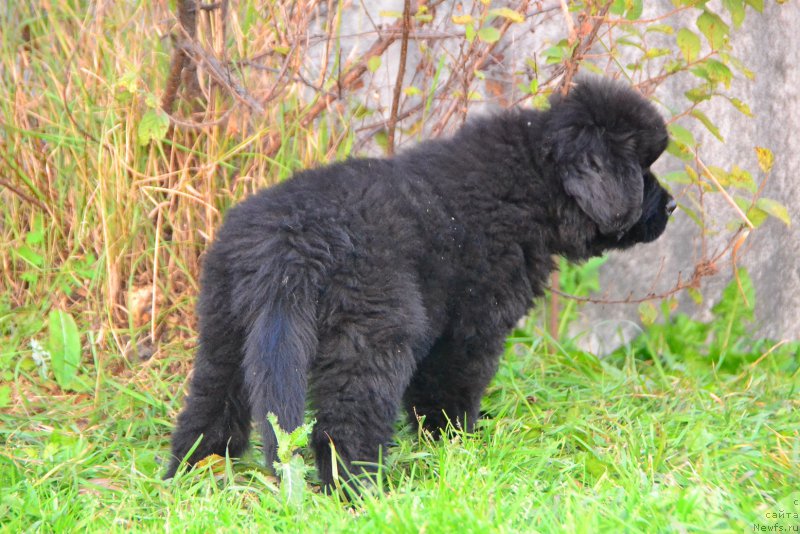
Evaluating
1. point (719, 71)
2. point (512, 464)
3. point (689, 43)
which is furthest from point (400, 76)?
point (512, 464)

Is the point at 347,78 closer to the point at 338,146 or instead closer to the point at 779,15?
the point at 338,146

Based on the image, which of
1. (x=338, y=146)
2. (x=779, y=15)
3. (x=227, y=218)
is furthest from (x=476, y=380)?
(x=779, y=15)

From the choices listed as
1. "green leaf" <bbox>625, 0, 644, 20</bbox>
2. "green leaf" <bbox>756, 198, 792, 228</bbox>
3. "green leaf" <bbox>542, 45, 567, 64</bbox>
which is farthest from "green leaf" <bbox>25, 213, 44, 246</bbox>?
"green leaf" <bbox>756, 198, 792, 228</bbox>

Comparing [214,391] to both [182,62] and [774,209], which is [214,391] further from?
[774,209]

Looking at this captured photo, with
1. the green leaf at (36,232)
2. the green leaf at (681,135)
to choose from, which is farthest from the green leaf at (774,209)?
the green leaf at (36,232)

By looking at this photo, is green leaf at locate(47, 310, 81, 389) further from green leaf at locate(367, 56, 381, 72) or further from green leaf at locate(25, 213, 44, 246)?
green leaf at locate(367, 56, 381, 72)

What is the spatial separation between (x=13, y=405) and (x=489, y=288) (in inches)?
73.7

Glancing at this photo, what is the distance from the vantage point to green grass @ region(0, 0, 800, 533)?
2576 mm

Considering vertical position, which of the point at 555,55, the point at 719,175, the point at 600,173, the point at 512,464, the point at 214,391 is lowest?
the point at 512,464

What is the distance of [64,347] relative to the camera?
3.40 metres

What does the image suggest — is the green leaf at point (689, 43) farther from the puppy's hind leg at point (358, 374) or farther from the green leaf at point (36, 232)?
the green leaf at point (36, 232)

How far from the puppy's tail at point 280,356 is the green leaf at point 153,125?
4.14ft

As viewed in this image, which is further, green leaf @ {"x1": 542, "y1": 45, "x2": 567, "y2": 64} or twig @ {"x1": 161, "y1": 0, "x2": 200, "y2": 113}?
twig @ {"x1": 161, "y1": 0, "x2": 200, "y2": 113}

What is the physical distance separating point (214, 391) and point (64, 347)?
1120mm
